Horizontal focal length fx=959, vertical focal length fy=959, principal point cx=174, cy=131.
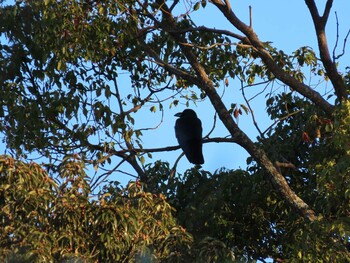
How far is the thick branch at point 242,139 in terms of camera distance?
11.3 m

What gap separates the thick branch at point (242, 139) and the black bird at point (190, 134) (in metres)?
0.87

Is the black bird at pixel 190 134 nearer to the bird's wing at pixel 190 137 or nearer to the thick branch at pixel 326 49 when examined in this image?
the bird's wing at pixel 190 137

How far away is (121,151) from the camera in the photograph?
12594 millimetres

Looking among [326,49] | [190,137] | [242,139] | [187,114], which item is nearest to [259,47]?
[326,49]

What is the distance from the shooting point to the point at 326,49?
11609 mm

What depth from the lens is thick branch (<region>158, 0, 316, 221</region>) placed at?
37.1ft

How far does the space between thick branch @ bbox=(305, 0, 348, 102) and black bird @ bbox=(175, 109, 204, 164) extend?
222 centimetres

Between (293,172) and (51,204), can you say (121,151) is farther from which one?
(51,204)

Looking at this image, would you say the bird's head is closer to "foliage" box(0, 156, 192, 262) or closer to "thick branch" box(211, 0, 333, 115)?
"thick branch" box(211, 0, 333, 115)

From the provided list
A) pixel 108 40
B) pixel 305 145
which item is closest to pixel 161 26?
pixel 108 40

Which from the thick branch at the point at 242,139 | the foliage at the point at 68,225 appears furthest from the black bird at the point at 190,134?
the foliage at the point at 68,225

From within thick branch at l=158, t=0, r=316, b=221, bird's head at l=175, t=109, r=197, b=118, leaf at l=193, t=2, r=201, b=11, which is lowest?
thick branch at l=158, t=0, r=316, b=221

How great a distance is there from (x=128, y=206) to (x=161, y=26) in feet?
15.7

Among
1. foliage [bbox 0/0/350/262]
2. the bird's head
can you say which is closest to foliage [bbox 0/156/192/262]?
foliage [bbox 0/0/350/262]
